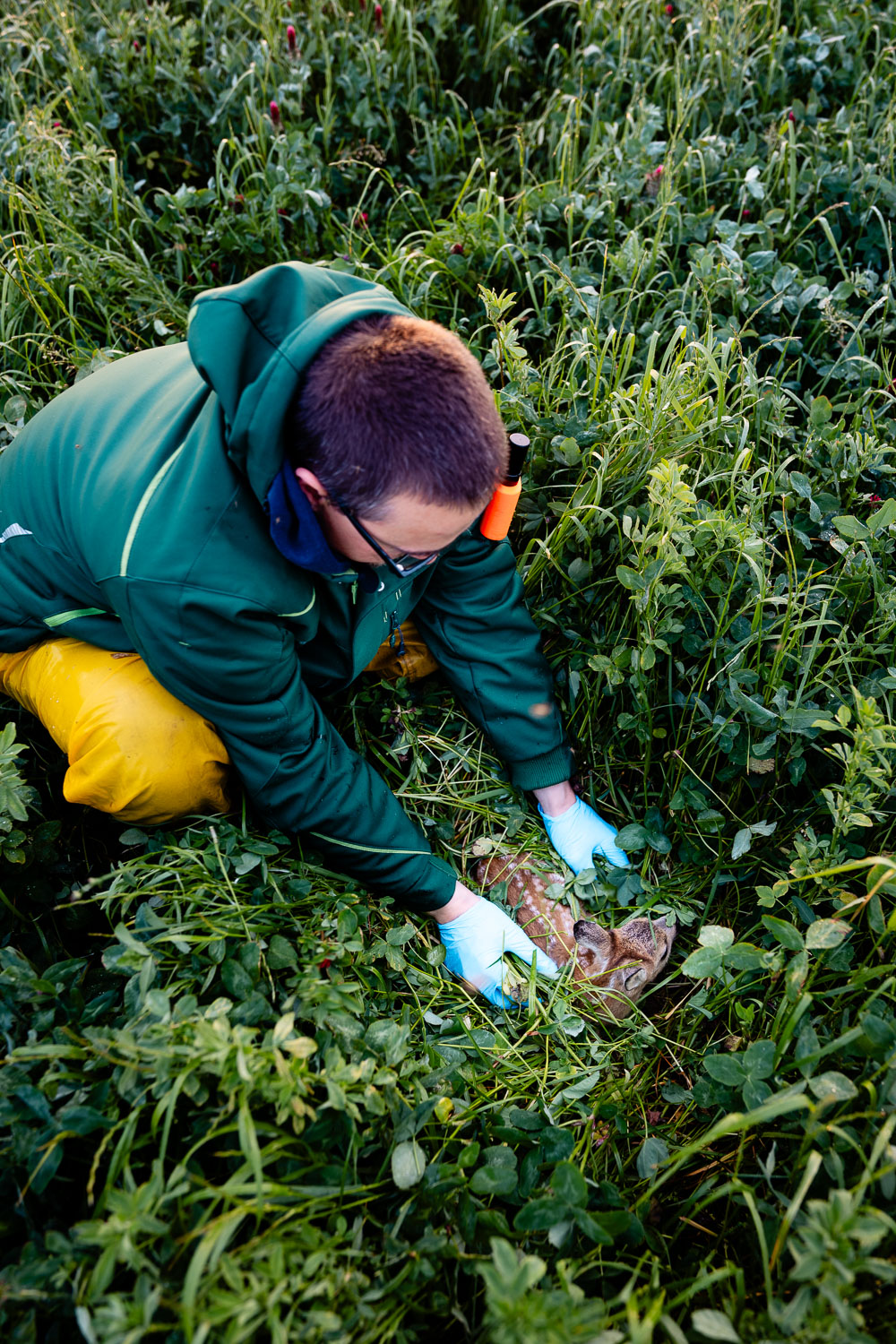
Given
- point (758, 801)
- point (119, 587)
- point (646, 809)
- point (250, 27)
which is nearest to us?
point (119, 587)

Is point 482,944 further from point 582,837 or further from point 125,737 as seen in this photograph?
point 125,737

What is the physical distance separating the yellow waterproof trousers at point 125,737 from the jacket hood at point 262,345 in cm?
62

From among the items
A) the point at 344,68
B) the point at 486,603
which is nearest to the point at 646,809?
the point at 486,603

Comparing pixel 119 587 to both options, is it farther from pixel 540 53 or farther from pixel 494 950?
pixel 540 53

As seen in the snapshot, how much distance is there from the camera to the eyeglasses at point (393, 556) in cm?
155

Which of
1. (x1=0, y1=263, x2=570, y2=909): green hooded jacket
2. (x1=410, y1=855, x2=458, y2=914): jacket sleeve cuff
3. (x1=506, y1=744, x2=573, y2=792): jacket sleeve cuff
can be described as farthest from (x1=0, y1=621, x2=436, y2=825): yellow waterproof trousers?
(x1=506, y1=744, x2=573, y2=792): jacket sleeve cuff

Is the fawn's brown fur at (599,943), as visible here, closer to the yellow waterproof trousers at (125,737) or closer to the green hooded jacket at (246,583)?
the green hooded jacket at (246,583)

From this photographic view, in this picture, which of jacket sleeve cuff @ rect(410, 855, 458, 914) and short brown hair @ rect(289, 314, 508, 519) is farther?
jacket sleeve cuff @ rect(410, 855, 458, 914)

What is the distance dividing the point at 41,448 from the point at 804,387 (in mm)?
2183

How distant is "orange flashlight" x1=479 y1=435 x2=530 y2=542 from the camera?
2.00 meters

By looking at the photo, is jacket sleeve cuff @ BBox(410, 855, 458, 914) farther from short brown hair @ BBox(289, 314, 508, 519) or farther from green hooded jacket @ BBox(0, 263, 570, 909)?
short brown hair @ BBox(289, 314, 508, 519)

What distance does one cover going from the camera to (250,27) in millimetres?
3393

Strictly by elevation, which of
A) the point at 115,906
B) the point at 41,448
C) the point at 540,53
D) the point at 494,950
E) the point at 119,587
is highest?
the point at 540,53

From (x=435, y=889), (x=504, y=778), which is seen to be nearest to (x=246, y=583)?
(x=435, y=889)
